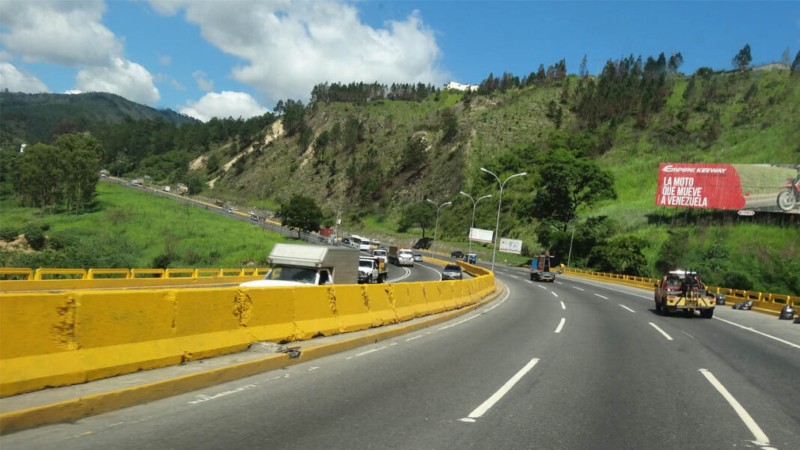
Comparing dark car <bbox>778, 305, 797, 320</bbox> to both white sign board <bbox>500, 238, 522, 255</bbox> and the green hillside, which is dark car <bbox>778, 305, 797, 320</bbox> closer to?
the green hillside

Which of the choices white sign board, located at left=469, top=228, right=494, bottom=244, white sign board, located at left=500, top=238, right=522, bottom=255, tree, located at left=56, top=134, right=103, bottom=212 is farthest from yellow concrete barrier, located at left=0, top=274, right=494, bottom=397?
tree, located at left=56, top=134, right=103, bottom=212

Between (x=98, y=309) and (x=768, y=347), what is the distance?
14984mm

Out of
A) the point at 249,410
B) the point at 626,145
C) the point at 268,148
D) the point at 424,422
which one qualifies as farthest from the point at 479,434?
the point at 268,148

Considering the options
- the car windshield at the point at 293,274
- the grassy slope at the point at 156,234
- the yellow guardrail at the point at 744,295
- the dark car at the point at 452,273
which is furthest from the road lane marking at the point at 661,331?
the grassy slope at the point at 156,234

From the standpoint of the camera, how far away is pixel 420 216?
10688cm

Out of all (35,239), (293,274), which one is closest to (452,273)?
(293,274)

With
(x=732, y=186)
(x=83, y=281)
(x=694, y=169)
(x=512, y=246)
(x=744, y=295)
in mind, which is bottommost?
(x=83, y=281)

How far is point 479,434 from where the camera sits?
5.97m

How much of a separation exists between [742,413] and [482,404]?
333 centimetres

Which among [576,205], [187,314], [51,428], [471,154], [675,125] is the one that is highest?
[675,125]

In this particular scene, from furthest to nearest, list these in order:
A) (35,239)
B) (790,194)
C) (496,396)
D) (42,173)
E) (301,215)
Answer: (42,173), (301,215), (790,194), (35,239), (496,396)

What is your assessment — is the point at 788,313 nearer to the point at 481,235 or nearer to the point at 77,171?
the point at 481,235

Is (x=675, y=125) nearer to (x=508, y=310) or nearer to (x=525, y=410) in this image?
(x=508, y=310)

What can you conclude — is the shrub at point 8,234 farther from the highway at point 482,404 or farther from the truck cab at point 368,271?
the highway at point 482,404
